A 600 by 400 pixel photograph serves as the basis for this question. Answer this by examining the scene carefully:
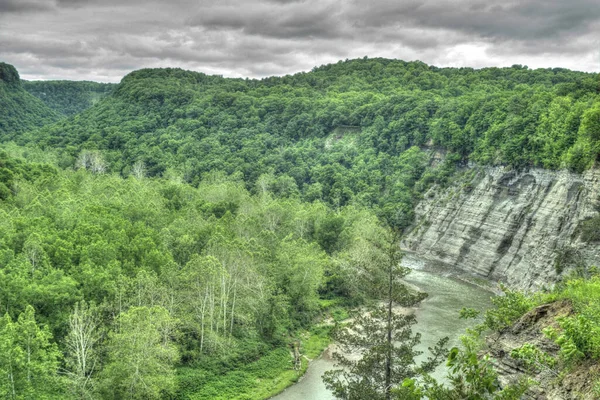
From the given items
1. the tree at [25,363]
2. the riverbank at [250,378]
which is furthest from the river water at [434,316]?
the tree at [25,363]

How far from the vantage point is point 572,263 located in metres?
61.8

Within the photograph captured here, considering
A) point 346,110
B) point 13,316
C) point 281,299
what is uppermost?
point 346,110

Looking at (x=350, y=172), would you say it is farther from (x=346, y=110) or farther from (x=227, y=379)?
(x=227, y=379)

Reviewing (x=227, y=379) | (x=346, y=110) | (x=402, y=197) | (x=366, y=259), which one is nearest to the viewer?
(x=227, y=379)

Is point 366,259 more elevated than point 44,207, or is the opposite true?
point 44,207

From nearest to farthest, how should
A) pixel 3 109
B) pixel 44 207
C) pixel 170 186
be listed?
pixel 44 207 → pixel 170 186 → pixel 3 109

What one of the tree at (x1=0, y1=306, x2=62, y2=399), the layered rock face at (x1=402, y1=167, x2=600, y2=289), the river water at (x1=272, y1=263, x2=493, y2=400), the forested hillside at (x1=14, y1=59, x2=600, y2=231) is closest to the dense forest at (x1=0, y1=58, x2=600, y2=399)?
the tree at (x1=0, y1=306, x2=62, y2=399)

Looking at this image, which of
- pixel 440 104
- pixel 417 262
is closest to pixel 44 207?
pixel 417 262

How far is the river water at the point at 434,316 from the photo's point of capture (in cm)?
4619

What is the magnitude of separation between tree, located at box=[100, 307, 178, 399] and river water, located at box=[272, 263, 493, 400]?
12.4 meters

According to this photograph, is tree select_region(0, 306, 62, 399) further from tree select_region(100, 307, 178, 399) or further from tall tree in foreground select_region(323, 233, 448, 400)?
tall tree in foreground select_region(323, 233, 448, 400)

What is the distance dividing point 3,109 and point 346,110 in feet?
413

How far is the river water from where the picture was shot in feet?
152

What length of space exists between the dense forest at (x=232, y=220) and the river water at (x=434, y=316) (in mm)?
2089
